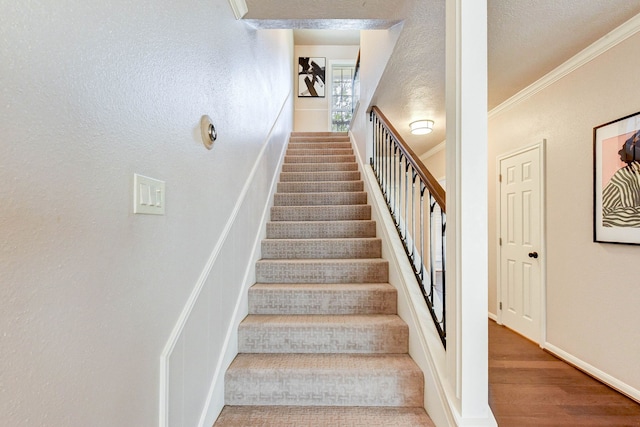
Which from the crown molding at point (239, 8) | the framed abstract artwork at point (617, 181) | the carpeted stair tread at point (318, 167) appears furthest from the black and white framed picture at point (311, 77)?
the framed abstract artwork at point (617, 181)

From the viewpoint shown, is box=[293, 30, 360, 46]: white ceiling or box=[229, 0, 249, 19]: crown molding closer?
box=[229, 0, 249, 19]: crown molding

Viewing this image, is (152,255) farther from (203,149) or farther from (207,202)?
(203,149)

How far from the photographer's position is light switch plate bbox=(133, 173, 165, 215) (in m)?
0.87

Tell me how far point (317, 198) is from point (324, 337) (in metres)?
1.64

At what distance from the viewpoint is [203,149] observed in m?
1.33

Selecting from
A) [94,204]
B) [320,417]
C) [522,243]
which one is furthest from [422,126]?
[94,204]

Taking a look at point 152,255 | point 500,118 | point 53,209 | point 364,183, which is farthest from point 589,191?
point 53,209

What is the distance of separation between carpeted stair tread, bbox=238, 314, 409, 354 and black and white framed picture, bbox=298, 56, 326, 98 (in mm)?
5980

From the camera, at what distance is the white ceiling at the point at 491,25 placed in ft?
5.68

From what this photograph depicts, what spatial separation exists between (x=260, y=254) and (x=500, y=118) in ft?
9.65

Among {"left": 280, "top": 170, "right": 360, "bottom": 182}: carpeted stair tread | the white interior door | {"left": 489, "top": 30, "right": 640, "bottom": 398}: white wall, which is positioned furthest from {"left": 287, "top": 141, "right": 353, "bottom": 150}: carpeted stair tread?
{"left": 489, "top": 30, "right": 640, "bottom": 398}: white wall

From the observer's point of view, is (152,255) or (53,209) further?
(152,255)

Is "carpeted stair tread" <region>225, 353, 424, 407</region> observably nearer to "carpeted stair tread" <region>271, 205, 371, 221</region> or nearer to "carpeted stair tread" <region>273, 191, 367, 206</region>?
"carpeted stair tread" <region>271, 205, 371, 221</region>

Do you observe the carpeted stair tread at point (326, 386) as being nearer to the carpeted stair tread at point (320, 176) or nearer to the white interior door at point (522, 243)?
the white interior door at point (522, 243)
